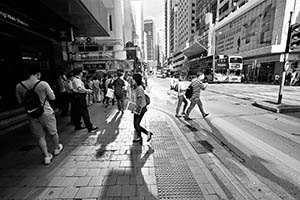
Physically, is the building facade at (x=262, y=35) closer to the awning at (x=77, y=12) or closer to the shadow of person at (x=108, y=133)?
the awning at (x=77, y=12)

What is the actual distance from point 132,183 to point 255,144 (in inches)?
131

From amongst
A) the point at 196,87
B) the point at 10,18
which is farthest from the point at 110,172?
the point at 10,18

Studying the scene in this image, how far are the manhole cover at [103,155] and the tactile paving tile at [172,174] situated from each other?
1.04 m

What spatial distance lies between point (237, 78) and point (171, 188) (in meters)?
25.8

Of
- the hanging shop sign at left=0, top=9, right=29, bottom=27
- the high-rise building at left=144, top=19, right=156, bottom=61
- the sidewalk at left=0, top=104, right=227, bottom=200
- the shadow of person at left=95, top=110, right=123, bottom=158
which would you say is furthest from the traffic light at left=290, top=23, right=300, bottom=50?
the high-rise building at left=144, top=19, right=156, bottom=61

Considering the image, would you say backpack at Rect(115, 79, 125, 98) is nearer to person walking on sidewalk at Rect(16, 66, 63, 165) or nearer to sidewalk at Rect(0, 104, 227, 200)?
sidewalk at Rect(0, 104, 227, 200)

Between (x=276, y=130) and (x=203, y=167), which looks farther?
(x=276, y=130)

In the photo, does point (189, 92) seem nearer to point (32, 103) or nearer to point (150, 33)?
point (32, 103)

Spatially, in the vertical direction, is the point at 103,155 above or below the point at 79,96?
below

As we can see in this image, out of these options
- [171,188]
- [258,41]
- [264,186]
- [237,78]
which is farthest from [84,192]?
[258,41]

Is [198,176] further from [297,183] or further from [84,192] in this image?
[84,192]

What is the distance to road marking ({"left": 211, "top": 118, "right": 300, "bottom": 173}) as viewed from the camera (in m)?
3.24

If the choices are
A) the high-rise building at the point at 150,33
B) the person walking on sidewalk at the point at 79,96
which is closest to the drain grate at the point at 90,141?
the person walking on sidewalk at the point at 79,96

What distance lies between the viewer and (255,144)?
4.07m
